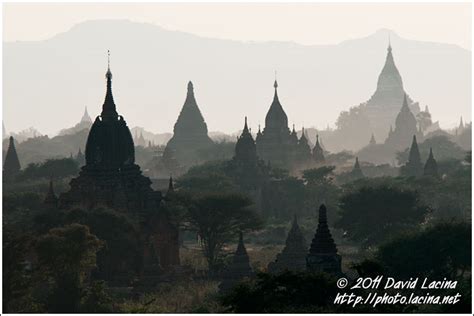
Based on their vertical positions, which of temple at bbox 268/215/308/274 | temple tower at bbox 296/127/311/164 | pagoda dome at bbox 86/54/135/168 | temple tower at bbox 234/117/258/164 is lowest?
temple at bbox 268/215/308/274

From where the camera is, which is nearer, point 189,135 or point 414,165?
point 414,165

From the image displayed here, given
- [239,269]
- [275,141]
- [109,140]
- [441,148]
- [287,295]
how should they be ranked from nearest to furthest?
[287,295], [239,269], [109,140], [275,141], [441,148]

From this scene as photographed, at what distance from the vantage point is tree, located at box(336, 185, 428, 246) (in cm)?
8856

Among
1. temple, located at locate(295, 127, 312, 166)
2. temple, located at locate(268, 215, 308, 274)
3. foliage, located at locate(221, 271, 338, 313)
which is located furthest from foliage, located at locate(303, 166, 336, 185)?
foliage, located at locate(221, 271, 338, 313)

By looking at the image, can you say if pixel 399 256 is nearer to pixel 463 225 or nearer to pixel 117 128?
pixel 463 225

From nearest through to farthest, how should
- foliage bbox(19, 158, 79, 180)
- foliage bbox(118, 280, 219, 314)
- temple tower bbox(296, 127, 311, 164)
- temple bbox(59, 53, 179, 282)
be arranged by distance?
foliage bbox(118, 280, 219, 314) < temple bbox(59, 53, 179, 282) < foliage bbox(19, 158, 79, 180) < temple tower bbox(296, 127, 311, 164)

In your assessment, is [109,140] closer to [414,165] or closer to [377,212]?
[377,212]

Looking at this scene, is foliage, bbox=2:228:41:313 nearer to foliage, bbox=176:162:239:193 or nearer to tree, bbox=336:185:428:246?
tree, bbox=336:185:428:246

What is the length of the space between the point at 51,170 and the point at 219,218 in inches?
1477

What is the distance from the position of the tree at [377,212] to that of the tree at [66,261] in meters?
23.9

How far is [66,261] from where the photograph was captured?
6594 centimetres

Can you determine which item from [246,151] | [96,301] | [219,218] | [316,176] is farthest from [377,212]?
[96,301]

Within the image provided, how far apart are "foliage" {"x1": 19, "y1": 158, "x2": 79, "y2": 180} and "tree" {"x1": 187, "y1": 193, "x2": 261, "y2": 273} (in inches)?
1305

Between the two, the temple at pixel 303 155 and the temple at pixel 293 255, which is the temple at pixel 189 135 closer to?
the temple at pixel 303 155
